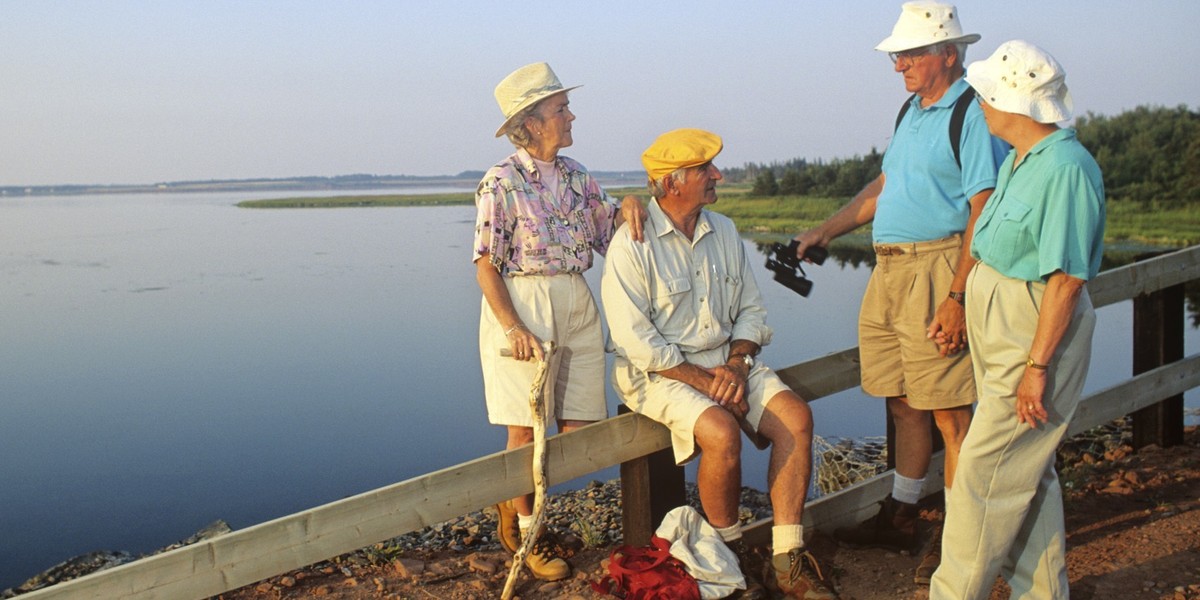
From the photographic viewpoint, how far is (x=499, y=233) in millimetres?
3887

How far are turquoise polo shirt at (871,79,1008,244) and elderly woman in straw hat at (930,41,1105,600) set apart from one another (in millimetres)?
444

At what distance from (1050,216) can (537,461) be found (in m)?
1.72

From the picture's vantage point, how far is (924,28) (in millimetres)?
3736

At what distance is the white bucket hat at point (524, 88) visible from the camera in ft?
12.9

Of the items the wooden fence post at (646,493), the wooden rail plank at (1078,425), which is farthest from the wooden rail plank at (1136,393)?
the wooden fence post at (646,493)

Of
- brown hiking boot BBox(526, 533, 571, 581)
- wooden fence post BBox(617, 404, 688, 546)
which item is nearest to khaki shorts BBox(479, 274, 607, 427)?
wooden fence post BBox(617, 404, 688, 546)

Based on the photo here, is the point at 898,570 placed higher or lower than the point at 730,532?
lower

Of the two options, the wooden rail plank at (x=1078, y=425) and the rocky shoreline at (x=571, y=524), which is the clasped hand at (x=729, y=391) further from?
the rocky shoreline at (x=571, y=524)

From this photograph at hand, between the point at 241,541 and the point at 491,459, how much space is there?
79cm

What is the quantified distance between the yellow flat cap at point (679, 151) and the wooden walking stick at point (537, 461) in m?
0.73

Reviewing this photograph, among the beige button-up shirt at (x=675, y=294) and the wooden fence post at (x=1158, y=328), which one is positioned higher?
the beige button-up shirt at (x=675, y=294)

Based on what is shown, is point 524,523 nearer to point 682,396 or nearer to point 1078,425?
point 682,396

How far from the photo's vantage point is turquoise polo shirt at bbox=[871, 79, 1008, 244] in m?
3.64

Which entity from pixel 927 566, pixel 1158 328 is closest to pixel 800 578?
pixel 927 566
